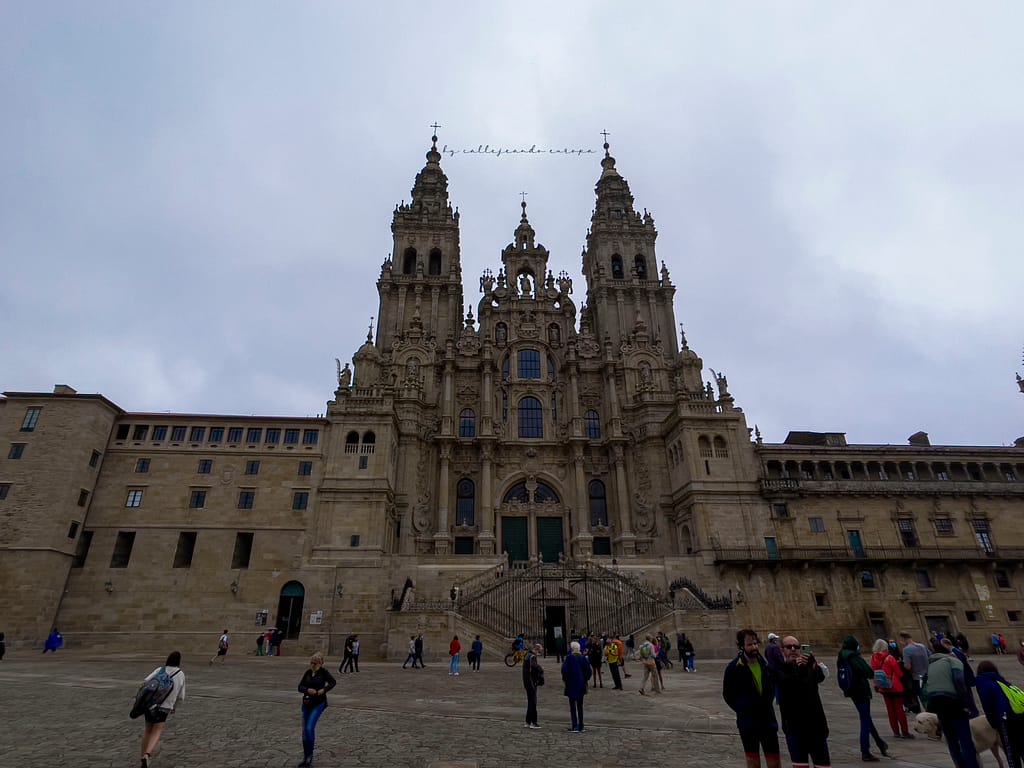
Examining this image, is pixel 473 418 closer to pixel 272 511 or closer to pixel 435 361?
pixel 435 361

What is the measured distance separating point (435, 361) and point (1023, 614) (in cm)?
4358

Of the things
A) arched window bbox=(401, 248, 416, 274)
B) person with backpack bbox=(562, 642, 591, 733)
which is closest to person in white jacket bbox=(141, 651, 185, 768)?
person with backpack bbox=(562, 642, 591, 733)

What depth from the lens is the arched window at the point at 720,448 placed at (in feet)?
132

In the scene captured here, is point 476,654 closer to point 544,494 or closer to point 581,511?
point 581,511

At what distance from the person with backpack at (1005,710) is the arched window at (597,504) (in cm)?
3747

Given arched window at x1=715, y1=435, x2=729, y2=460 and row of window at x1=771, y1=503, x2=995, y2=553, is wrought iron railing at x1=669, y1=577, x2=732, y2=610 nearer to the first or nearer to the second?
row of window at x1=771, y1=503, x2=995, y2=553

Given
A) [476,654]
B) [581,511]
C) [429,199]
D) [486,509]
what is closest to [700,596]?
[581,511]

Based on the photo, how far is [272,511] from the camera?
3550 cm

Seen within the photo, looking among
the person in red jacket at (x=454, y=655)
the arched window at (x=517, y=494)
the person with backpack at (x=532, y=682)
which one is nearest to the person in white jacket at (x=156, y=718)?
the person with backpack at (x=532, y=682)

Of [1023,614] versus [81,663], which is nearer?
[81,663]

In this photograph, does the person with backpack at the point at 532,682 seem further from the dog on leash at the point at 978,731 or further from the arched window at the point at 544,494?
the arched window at the point at 544,494

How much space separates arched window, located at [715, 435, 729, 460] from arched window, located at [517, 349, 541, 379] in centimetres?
1512

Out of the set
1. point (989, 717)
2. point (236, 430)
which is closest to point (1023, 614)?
point (989, 717)

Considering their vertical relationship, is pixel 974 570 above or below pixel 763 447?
below
